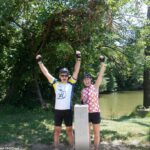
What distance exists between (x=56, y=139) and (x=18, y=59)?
7.50 metres

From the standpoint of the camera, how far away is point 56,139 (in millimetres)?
7113

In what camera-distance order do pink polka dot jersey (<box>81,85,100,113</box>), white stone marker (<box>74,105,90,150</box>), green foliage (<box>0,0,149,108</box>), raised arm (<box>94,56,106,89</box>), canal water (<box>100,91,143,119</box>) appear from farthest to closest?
canal water (<box>100,91,143,119</box>) < green foliage (<box>0,0,149,108</box>) < raised arm (<box>94,56,106,89</box>) < pink polka dot jersey (<box>81,85,100,113</box>) < white stone marker (<box>74,105,90,150</box>)

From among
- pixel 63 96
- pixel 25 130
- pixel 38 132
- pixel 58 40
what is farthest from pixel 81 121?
pixel 58 40

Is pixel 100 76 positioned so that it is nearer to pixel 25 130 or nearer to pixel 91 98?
pixel 91 98

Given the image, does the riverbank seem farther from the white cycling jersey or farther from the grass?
the white cycling jersey

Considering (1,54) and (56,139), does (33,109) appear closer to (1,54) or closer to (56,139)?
(1,54)

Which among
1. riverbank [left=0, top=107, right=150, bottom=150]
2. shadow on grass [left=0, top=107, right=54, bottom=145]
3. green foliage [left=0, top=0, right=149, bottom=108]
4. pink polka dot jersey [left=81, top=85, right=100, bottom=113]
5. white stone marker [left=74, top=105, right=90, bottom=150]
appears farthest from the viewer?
green foliage [left=0, top=0, right=149, bottom=108]

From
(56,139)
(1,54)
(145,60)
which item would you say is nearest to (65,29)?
(1,54)

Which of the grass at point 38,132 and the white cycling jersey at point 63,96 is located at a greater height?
the white cycling jersey at point 63,96

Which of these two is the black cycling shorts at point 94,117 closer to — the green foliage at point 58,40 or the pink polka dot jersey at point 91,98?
the pink polka dot jersey at point 91,98

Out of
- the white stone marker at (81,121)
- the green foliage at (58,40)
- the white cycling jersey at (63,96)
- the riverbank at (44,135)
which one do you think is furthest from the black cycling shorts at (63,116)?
the green foliage at (58,40)

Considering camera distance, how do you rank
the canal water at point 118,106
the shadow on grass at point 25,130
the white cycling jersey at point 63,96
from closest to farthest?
the white cycling jersey at point 63,96
the shadow on grass at point 25,130
the canal water at point 118,106

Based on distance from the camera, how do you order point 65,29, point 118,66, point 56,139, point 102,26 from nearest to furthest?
point 56,139 < point 102,26 < point 65,29 < point 118,66

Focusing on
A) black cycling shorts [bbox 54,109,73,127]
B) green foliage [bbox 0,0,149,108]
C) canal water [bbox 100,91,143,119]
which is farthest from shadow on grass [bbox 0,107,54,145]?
canal water [bbox 100,91,143,119]
